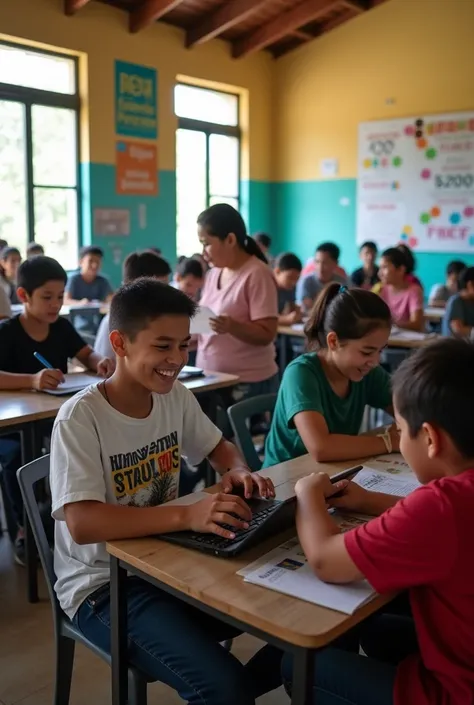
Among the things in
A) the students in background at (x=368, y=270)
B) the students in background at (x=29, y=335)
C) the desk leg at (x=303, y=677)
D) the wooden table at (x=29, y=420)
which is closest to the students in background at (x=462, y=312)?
the students in background at (x=368, y=270)

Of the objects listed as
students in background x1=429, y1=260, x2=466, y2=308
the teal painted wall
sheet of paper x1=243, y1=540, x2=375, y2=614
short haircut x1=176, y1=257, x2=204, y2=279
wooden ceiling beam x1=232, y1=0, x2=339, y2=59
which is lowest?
sheet of paper x1=243, y1=540, x2=375, y2=614

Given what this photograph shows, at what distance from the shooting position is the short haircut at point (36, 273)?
276cm

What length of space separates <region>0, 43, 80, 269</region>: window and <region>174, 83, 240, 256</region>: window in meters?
1.44

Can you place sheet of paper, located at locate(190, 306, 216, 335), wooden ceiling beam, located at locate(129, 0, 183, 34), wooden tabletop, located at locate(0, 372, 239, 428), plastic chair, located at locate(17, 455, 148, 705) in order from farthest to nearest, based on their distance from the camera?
wooden ceiling beam, located at locate(129, 0, 183, 34) → sheet of paper, located at locate(190, 306, 216, 335) → wooden tabletop, located at locate(0, 372, 239, 428) → plastic chair, located at locate(17, 455, 148, 705)

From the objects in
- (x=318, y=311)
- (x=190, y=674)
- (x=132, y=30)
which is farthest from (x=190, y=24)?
(x=190, y=674)

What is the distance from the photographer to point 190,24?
788 centimetres

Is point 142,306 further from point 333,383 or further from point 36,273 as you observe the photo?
point 36,273

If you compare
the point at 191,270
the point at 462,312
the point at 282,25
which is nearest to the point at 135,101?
the point at 282,25

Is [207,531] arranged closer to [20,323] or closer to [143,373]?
[143,373]

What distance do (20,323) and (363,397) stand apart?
4.65 feet

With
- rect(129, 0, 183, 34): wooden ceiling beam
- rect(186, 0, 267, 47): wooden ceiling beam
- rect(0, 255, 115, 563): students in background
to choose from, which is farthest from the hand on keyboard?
rect(186, 0, 267, 47): wooden ceiling beam

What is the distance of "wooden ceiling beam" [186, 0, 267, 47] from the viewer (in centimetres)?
734

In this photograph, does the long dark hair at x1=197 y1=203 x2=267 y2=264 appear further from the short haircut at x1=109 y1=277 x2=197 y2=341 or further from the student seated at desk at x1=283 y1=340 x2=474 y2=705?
the student seated at desk at x1=283 y1=340 x2=474 y2=705

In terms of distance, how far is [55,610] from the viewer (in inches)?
62.4
